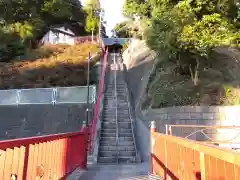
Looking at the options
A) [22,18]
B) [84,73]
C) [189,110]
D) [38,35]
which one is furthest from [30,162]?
[38,35]

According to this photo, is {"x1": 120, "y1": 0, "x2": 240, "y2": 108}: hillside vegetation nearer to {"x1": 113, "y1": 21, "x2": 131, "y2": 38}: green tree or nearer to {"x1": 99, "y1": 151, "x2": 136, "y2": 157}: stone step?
{"x1": 99, "y1": 151, "x2": 136, "y2": 157}: stone step

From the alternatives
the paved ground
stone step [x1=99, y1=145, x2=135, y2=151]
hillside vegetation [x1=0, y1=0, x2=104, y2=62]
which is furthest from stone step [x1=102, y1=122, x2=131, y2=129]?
hillside vegetation [x1=0, y1=0, x2=104, y2=62]

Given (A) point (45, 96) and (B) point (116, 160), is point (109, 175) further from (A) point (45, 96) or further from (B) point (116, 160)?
(A) point (45, 96)

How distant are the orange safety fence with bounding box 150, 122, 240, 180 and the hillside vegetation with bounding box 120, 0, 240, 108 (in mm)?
5663

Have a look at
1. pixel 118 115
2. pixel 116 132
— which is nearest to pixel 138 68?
pixel 118 115

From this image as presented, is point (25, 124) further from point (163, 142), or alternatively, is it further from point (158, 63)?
point (163, 142)

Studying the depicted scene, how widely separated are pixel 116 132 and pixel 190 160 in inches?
376

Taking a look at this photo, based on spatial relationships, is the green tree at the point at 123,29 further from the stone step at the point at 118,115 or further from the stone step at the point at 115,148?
the stone step at the point at 115,148

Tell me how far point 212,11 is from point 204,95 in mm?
3346

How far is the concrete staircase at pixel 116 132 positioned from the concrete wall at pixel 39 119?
203 cm

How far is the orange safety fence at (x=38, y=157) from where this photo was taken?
10.6 ft

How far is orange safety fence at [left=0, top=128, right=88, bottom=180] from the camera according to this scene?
324cm

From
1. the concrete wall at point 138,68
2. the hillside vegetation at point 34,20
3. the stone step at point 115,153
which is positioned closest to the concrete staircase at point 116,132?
the stone step at point 115,153

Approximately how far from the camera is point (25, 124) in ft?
59.3
